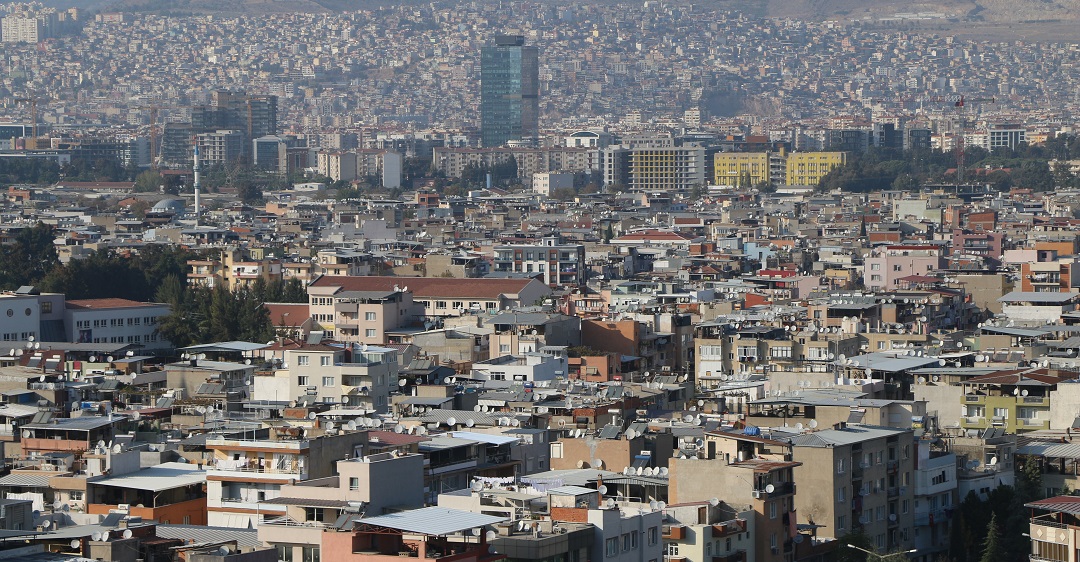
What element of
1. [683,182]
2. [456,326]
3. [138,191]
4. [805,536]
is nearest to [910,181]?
[683,182]

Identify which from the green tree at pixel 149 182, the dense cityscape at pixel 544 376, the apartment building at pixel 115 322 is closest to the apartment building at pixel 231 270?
the dense cityscape at pixel 544 376

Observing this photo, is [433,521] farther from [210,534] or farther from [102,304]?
[102,304]

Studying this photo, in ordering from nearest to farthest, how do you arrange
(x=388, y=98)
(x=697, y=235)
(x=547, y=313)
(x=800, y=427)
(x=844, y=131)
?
(x=800, y=427), (x=547, y=313), (x=697, y=235), (x=844, y=131), (x=388, y=98)

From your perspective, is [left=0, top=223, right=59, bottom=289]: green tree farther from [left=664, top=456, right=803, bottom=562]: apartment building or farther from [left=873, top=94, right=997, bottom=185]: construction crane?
[left=873, top=94, right=997, bottom=185]: construction crane

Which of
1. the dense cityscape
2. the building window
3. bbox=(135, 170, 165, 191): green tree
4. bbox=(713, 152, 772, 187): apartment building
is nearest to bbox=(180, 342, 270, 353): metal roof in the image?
the dense cityscape

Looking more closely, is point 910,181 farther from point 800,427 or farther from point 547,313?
point 800,427

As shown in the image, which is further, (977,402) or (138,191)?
(138,191)

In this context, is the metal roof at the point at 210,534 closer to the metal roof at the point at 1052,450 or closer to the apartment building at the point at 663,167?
the metal roof at the point at 1052,450
